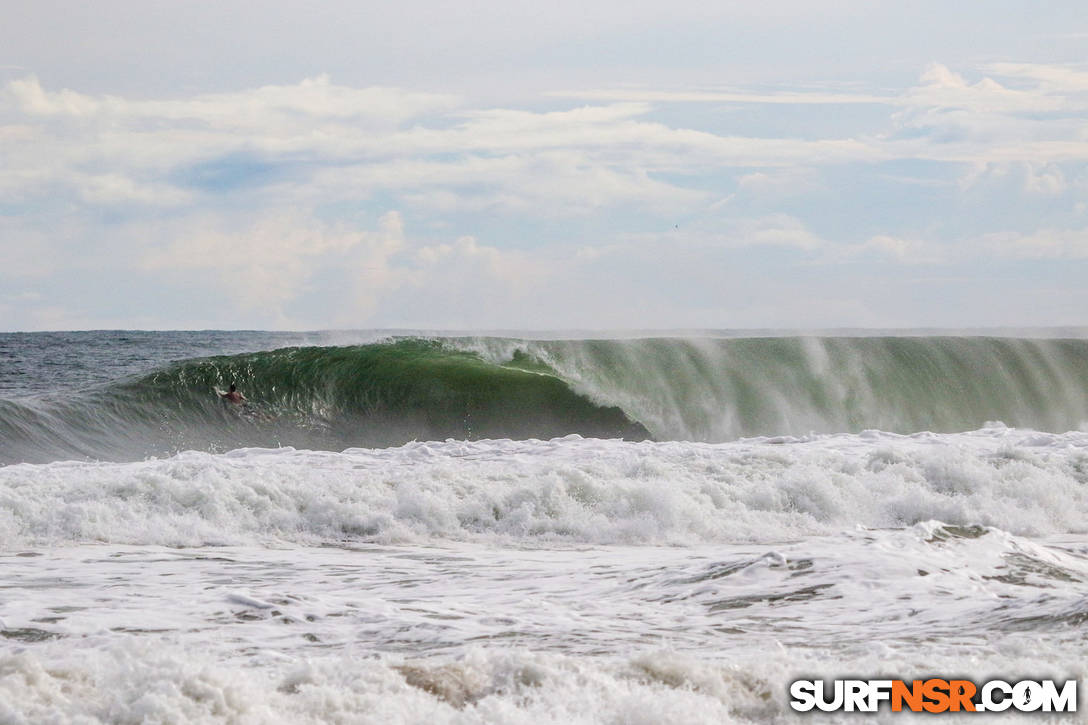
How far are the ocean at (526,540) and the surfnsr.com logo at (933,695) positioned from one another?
0.08m

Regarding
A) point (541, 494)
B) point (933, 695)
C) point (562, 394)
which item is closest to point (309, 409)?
point (562, 394)

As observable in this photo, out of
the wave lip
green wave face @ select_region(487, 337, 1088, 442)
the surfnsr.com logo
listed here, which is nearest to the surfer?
the wave lip

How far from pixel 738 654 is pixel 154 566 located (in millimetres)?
4407

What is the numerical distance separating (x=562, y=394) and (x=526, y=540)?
9.12 m

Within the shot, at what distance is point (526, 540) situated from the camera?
9242 mm

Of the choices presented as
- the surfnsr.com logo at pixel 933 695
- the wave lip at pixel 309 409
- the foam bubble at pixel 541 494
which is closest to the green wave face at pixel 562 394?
the wave lip at pixel 309 409

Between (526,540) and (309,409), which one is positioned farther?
(309,409)

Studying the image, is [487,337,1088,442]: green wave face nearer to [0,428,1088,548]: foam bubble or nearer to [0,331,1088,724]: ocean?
[0,331,1088,724]: ocean

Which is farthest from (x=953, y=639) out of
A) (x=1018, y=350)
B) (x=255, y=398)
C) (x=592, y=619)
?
(x=1018, y=350)

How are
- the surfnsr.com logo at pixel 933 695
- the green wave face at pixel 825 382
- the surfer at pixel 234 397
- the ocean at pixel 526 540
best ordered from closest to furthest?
1. the surfnsr.com logo at pixel 933 695
2. the ocean at pixel 526 540
3. the surfer at pixel 234 397
4. the green wave face at pixel 825 382

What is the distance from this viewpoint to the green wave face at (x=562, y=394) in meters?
17.0

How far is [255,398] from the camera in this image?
18.3m

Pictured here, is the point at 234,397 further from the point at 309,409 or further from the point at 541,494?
the point at 541,494

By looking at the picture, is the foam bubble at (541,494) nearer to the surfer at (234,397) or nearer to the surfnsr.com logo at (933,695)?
the surfnsr.com logo at (933,695)
